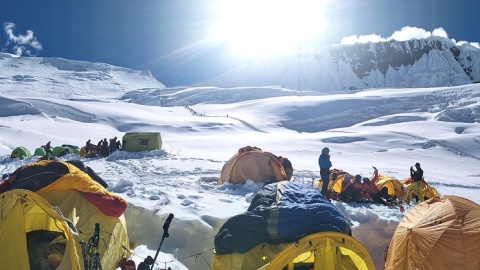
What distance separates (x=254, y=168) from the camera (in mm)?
13859

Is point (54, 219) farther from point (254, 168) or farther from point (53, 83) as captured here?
point (53, 83)

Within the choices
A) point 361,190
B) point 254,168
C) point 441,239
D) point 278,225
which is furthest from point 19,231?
point 361,190

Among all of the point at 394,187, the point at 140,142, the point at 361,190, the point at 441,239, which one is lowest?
the point at 394,187

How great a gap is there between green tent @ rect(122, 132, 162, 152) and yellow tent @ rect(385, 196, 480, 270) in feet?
67.0

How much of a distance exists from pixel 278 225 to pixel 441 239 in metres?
2.62

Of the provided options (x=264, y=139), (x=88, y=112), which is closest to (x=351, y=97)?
(x=264, y=139)

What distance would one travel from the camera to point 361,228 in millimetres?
9594

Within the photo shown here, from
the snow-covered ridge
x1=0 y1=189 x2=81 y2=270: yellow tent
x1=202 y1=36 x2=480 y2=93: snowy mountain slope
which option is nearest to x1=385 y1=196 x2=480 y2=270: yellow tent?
x1=0 y1=189 x2=81 y2=270: yellow tent

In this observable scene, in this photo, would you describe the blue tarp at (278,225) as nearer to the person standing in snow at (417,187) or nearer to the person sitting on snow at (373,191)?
the person sitting on snow at (373,191)

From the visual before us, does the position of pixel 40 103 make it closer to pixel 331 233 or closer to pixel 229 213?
pixel 229 213

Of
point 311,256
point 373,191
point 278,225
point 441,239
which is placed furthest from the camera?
point 373,191

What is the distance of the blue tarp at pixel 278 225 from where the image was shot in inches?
260

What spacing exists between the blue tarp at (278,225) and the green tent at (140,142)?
64.0 feet

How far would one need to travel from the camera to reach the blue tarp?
661 cm
